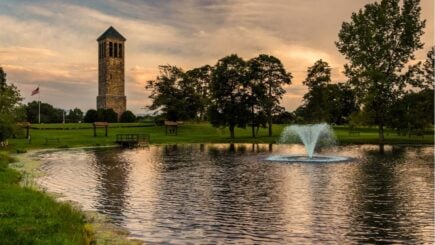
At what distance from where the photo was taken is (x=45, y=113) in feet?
461

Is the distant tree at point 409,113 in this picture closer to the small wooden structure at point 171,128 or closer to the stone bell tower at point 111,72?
the small wooden structure at point 171,128

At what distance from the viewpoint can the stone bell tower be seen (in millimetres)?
136375

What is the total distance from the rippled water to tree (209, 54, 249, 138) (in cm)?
4630

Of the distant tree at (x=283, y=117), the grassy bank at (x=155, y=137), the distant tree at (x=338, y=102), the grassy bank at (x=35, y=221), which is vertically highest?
the distant tree at (x=338, y=102)

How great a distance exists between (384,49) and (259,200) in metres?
55.2

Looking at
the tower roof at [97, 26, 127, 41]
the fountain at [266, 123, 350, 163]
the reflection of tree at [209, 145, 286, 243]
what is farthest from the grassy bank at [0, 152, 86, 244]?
the tower roof at [97, 26, 127, 41]

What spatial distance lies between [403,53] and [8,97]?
57526 mm

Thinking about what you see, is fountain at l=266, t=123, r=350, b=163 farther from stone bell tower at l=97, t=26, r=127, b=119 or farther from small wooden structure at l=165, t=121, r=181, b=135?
stone bell tower at l=97, t=26, r=127, b=119

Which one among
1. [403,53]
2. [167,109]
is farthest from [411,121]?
[167,109]

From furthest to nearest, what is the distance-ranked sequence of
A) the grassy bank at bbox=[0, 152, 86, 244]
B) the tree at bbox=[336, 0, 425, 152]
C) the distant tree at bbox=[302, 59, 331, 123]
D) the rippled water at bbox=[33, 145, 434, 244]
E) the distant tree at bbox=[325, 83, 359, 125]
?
the distant tree at bbox=[302, 59, 331, 123]
the distant tree at bbox=[325, 83, 359, 125]
the tree at bbox=[336, 0, 425, 152]
the rippled water at bbox=[33, 145, 434, 244]
the grassy bank at bbox=[0, 152, 86, 244]

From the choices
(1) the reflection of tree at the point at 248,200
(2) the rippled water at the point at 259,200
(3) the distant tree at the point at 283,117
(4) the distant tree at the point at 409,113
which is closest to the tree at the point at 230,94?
(3) the distant tree at the point at 283,117

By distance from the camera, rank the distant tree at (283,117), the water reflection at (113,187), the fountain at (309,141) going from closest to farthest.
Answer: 1. the water reflection at (113,187)
2. the fountain at (309,141)
3. the distant tree at (283,117)

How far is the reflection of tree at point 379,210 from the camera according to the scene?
15.9 meters

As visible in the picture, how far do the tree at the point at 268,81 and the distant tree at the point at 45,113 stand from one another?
70250 mm
